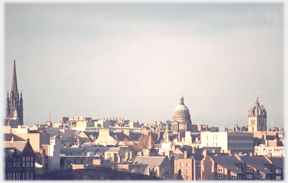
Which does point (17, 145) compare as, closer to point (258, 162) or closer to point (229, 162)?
point (229, 162)

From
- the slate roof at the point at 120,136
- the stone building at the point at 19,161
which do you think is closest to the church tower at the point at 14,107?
the slate roof at the point at 120,136

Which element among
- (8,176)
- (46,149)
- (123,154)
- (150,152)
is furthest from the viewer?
(123,154)

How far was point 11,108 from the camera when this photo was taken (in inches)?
6053

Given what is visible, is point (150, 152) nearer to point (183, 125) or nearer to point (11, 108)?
point (11, 108)

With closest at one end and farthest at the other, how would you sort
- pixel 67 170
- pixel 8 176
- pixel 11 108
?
pixel 8 176 < pixel 67 170 < pixel 11 108

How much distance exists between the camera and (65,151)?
99.5 m

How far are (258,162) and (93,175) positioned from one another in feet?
57.5

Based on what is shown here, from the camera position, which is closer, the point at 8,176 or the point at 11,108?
the point at 8,176

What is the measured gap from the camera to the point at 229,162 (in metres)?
84.1

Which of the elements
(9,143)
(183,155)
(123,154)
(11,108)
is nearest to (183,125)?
(11,108)

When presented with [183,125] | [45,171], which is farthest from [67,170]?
[183,125]

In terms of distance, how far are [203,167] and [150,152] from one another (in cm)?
1465

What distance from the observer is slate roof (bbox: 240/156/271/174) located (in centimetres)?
8250

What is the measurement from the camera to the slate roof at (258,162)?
3248 inches
